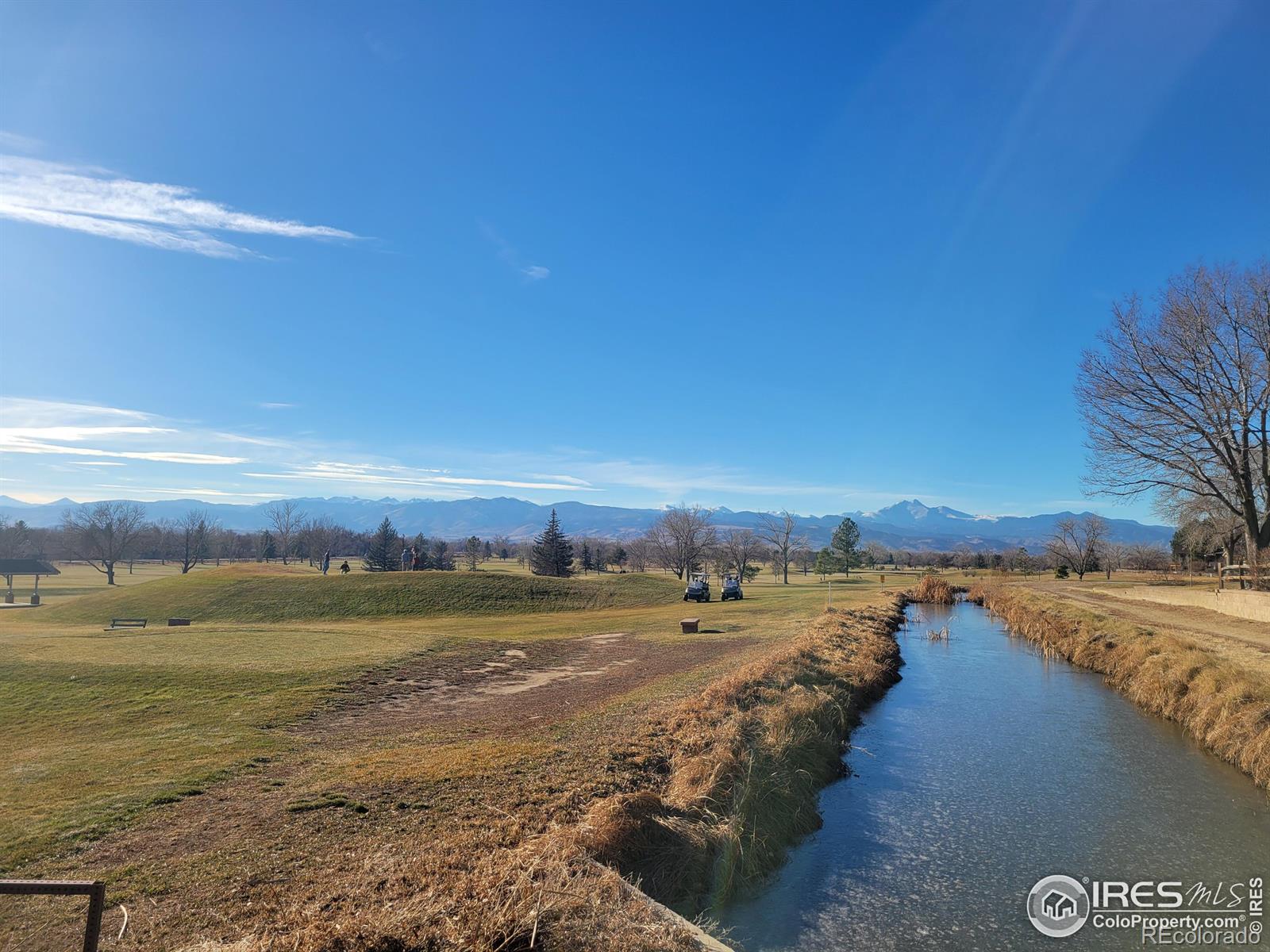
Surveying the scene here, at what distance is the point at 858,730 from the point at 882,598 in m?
37.2

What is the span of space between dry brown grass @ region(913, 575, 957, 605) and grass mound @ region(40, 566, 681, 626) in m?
25.4

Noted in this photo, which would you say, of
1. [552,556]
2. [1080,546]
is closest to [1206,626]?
[552,556]

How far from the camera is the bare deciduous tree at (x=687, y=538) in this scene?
94500 millimetres

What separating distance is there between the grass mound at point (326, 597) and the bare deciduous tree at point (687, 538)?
4044 centimetres

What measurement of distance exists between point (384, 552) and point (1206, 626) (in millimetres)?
101161

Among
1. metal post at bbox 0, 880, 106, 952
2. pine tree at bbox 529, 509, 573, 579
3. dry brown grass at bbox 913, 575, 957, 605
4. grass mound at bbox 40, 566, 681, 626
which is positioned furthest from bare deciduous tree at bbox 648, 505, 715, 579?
metal post at bbox 0, 880, 106, 952

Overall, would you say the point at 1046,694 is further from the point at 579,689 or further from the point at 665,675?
the point at 579,689

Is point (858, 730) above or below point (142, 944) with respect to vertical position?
below

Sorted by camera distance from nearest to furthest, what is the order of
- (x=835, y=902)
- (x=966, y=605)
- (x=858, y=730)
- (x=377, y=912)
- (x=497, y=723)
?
1. (x=377, y=912)
2. (x=835, y=902)
3. (x=497, y=723)
4. (x=858, y=730)
5. (x=966, y=605)

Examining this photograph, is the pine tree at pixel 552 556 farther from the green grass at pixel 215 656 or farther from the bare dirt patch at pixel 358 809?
the bare dirt patch at pixel 358 809

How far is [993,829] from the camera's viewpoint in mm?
11484

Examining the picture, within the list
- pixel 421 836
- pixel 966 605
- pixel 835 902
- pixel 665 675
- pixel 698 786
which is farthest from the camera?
pixel 966 605

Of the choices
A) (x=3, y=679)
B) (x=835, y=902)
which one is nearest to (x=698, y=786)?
(x=835, y=902)

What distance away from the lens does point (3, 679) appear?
18.4 meters
